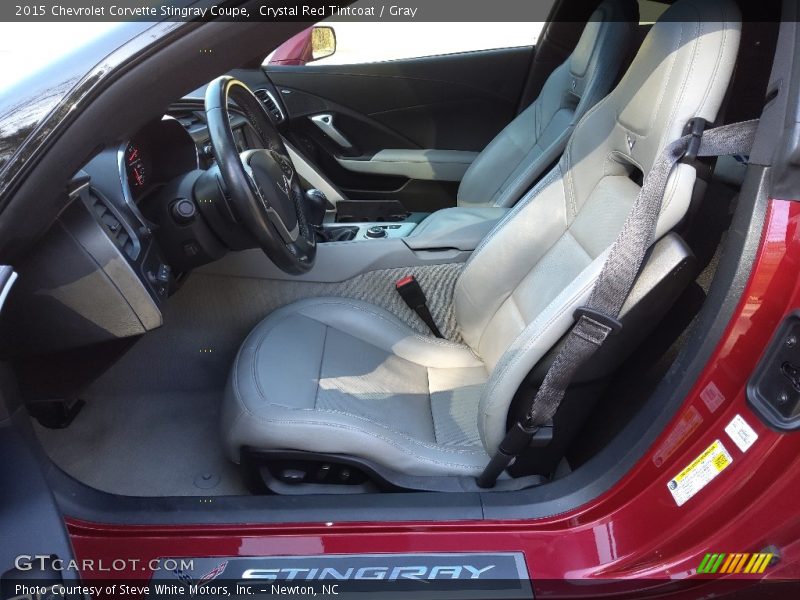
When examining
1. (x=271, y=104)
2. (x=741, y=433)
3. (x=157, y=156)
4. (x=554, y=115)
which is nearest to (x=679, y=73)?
(x=741, y=433)

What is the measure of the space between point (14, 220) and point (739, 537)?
3.51 ft

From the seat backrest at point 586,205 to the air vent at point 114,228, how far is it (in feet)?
2.15

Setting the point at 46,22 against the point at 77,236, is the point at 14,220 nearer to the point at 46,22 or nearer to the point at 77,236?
the point at 77,236

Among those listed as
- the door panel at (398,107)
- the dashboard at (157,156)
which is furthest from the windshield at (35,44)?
the door panel at (398,107)

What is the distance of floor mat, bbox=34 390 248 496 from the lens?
57.9 inches

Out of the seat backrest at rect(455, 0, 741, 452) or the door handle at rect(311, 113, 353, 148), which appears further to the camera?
the door handle at rect(311, 113, 353, 148)

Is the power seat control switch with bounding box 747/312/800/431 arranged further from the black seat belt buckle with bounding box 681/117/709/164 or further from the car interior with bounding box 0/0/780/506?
the black seat belt buckle with bounding box 681/117/709/164

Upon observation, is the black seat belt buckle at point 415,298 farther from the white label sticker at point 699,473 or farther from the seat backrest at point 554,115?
the white label sticker at point 699,473

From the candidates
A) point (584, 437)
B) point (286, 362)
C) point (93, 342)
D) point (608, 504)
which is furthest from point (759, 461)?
point (93, 342)

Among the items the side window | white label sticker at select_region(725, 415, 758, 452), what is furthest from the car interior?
the side window

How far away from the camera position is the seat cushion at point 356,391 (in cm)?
129

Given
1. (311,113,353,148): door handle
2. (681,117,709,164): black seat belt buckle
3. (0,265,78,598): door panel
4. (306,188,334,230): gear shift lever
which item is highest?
(681,117,709,164): black seat belt buckle

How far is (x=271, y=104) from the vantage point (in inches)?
112

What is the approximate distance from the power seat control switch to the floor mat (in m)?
0.98
